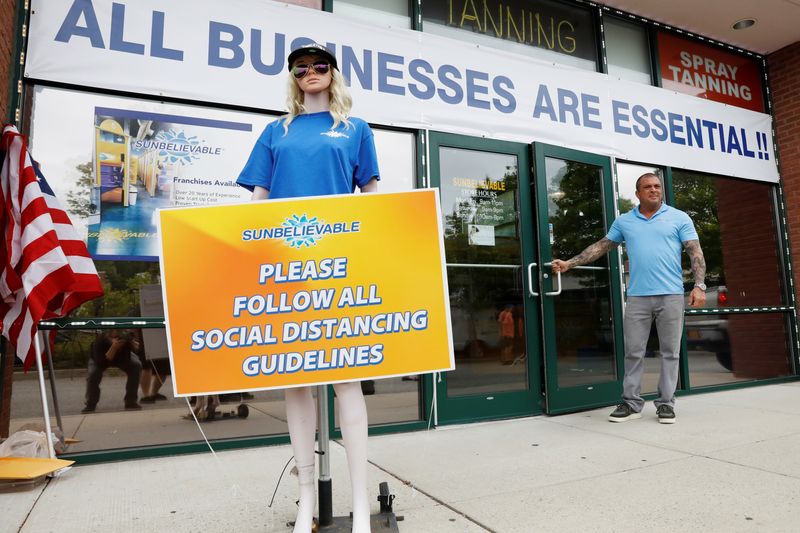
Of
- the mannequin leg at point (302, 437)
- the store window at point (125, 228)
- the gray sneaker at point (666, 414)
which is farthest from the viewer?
the gray sneaker at point (666, 414)

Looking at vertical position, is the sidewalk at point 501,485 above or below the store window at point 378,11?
below

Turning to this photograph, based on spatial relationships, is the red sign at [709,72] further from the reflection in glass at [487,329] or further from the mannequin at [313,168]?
the mannequin at [313,168]

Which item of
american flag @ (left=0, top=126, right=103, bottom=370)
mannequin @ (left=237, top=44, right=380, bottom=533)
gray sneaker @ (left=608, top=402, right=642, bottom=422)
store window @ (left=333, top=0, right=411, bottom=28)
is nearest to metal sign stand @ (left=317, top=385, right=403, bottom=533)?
mannequin @ (left=237, top=44, right=380, bottom=533)

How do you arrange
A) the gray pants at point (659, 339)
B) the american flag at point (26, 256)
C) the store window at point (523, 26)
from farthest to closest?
the store window at point (523, 26) → the gray pants at point (659, 339) → the american flag at point (26, 256)

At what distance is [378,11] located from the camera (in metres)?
4.41

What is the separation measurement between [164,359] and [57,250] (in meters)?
0.97

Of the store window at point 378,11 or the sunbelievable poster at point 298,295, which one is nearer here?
the sunbelievable poster at point 298,295

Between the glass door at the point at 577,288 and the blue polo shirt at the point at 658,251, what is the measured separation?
59 centimetres

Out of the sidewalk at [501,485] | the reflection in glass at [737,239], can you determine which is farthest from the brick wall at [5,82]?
the reflection in glass at [737,239]

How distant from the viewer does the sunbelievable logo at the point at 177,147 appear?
349cm

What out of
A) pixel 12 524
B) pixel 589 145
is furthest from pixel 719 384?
pixel 12 524

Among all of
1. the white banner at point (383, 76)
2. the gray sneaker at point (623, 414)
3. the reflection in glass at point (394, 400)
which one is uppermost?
the white banner at point (383, 76)

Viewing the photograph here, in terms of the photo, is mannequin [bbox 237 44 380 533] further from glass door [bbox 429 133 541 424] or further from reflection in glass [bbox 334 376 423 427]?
glass door [bbox 429 133 541 424]

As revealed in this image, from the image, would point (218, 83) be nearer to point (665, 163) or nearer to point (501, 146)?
point (501, 146)
